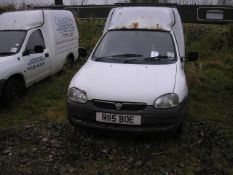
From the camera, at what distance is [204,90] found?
28.3 ft

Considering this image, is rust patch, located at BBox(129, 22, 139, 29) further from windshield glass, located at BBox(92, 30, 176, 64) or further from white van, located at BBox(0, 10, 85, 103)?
white van, located at BBox(0, 10, 85, 103)

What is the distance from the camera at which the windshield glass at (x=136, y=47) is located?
637 cm

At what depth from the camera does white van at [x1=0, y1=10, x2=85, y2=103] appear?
7.38m

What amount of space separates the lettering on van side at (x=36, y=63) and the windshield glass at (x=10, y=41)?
1.38ft

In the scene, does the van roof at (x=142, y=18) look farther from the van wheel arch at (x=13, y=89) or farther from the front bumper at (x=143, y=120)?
the front bumper at (x=143, y=120)

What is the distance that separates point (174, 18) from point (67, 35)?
10.4 ft

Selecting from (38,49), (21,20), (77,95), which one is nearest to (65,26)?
(21,20)

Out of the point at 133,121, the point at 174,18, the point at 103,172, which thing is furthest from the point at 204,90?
the point at 103,172

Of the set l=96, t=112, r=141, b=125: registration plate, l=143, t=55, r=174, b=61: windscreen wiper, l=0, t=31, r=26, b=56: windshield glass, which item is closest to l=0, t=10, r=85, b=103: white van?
l=0, t=31, r=26, b=56: windshield glass

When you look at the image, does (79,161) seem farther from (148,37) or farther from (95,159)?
(148,37)

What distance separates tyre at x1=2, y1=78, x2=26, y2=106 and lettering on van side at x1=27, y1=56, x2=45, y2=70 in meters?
0.44

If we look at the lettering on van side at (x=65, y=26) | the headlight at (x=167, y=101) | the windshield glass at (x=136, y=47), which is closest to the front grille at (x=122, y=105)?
the headlight at (x=167, y=101)

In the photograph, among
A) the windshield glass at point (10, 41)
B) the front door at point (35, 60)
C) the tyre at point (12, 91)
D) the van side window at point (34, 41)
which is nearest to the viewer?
the tyre at point (12, 91)

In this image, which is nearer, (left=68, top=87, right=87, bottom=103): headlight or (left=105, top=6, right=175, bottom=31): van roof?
(left=68, top=87, right=87, bottom=103): headlight
